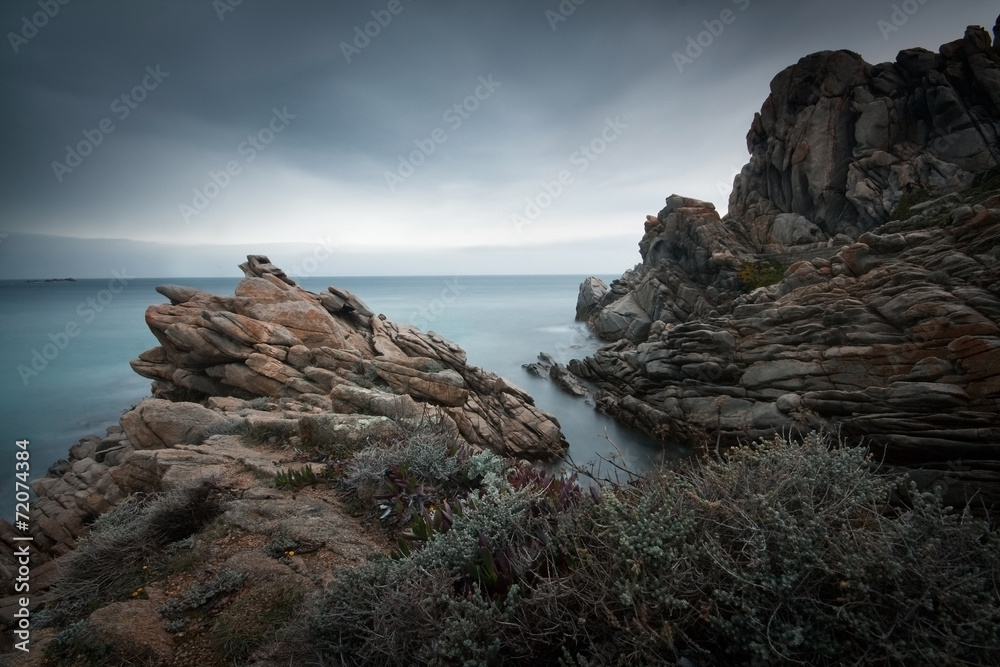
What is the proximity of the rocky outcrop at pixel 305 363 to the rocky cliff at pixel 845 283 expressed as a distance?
789cm

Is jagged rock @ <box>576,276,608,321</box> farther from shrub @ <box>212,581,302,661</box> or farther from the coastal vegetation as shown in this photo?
shrub @ <box>212,581,302,661</box>

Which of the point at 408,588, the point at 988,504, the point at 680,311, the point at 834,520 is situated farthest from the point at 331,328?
the point at 680,311

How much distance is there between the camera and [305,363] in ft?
58.6

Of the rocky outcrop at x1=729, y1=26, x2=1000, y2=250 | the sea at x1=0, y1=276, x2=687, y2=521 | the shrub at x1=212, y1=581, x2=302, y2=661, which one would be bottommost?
the sea at x1=0, y1=276, x2=687, y2=521

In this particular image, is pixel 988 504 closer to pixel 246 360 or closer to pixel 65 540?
pixel 246 360

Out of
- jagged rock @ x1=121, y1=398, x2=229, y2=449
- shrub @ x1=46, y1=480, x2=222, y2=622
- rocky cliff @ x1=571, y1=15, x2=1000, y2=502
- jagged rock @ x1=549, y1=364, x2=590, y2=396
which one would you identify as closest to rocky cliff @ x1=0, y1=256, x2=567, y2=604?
jagged rock @ x1=121, y1=398, x2=229, y2=449

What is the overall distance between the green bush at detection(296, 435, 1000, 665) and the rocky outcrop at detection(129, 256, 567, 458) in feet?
42.5

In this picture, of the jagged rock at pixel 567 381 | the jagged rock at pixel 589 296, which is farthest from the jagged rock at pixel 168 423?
the jagged rock at pixel 589 296

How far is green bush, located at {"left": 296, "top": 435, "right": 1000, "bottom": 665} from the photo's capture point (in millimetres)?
2305

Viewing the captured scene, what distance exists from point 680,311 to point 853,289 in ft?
55.8

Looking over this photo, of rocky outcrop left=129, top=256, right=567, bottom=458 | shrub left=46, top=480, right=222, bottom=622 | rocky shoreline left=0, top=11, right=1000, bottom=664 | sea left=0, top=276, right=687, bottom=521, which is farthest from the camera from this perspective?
sea left=0, top=276, right=687, bottom=521

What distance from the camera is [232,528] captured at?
5738 mm

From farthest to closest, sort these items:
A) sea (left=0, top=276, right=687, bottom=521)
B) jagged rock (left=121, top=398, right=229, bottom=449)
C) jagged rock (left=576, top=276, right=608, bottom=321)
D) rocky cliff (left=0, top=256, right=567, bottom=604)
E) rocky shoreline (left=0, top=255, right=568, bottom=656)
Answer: jagged rock (left=576, top=276, right=608, bottom=321) → sea (left=0, top=276, right=687, bottom=521) → jagged rock (left=121, top=398, right=229, bottom=449) → rocky cliff (left=0, top=256, right=567, bottom=604) → rocky shoreline (left=0, top=255, right=568, bottom=656)

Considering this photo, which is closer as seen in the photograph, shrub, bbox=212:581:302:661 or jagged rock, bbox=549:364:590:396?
shrub, bbox=212:581:302:661
